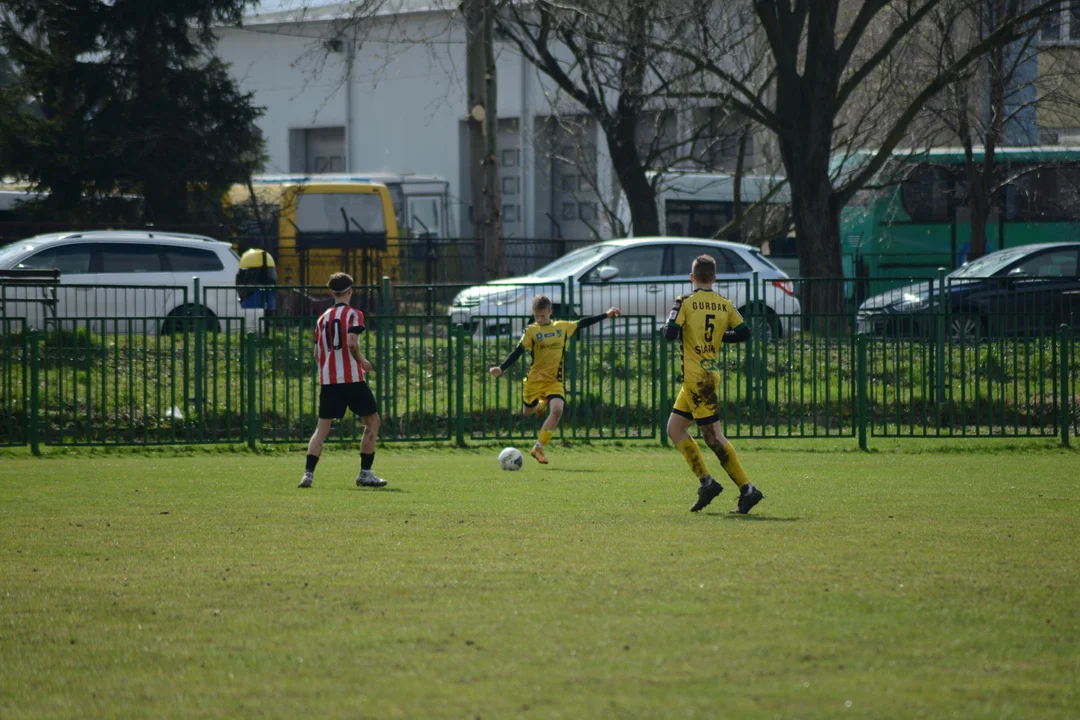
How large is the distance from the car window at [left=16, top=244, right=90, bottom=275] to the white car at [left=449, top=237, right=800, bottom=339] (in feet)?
21.1

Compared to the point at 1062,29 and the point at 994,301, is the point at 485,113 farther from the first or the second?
the point at 1062,29

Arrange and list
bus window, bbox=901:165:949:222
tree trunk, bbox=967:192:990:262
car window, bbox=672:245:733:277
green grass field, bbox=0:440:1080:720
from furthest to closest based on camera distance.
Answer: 1. bus window, bbox=901:165:949:222
2. tree trunk, bbox=967:192:990:262
3. car window, bbox=672:245:733:277
4. green grass field, bbox=0:440:1080:720

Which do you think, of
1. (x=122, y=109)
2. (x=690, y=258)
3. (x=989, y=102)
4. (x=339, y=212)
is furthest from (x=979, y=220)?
(x=122, y=109)

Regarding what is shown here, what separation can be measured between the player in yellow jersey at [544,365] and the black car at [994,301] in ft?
13.5

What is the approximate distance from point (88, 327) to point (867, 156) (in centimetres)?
1977

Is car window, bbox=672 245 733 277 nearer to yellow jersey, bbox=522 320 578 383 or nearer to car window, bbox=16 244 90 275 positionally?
yellow jersey, bbox=522 320 578 383

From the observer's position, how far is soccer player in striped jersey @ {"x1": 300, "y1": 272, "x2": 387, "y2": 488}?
38.7 ft

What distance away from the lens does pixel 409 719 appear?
4602mm

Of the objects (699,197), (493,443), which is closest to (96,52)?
(699,197)

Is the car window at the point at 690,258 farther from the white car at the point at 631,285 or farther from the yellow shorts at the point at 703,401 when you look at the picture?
the yellow shorts at the point at 703,401

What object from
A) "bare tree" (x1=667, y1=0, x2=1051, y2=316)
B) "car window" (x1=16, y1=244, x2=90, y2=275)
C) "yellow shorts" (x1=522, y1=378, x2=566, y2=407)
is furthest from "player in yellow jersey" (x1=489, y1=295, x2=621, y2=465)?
"car window" (x1=16, y1=244, x2=90, y2=275)

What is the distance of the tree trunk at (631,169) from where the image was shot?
3017 centimetres

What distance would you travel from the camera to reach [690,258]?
75.4 feet

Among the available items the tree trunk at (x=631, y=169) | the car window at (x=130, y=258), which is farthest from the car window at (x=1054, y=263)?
the car window at (x=130, y=258)
